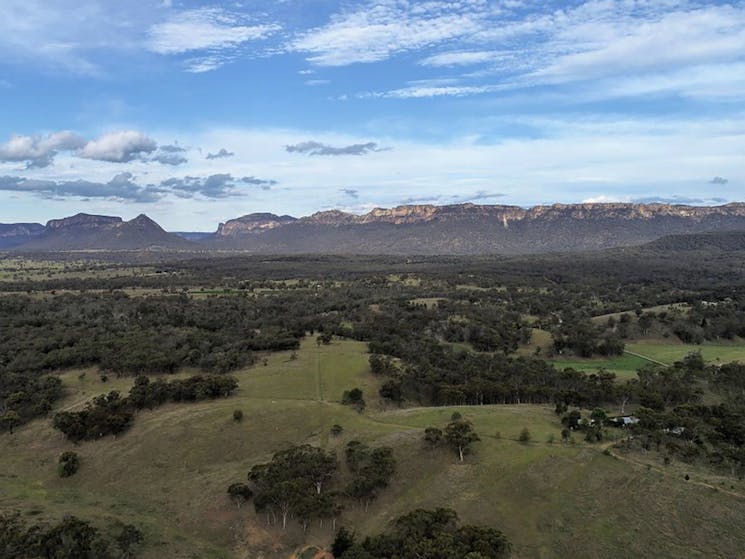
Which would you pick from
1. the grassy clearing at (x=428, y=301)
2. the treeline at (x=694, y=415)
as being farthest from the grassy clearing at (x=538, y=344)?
the grassy clearing at (x=428, y=301)

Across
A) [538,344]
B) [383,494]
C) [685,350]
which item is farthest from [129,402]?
[685,350]

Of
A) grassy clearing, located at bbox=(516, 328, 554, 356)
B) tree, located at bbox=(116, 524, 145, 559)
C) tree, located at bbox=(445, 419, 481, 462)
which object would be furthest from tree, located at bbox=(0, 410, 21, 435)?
grassy clearing, located at bbox=(516, 328, 554, 356)

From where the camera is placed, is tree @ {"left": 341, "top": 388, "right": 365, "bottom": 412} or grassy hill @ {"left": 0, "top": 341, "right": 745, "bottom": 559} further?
tree @ {"left": 341, "top": 388, "right": 365, "bottom": 412}

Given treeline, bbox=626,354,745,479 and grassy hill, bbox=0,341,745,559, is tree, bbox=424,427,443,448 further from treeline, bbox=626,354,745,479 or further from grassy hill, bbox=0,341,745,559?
treeline, bbox=626,354,745,479

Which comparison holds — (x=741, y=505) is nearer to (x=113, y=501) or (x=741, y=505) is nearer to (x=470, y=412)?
(x=470, y=412)

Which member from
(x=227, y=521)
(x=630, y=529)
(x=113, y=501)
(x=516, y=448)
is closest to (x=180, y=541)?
(x=227, y=521)
